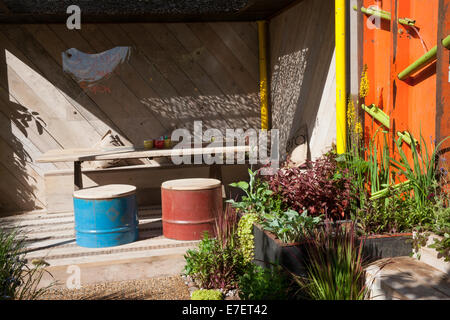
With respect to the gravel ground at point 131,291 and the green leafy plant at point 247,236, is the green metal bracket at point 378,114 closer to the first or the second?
the green leafy plant at point 247,236

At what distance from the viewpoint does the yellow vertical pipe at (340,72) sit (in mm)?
4117

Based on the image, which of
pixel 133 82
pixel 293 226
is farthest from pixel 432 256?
pixel 133 82

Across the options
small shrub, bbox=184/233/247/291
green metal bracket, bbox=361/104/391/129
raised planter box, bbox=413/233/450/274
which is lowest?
small shrub, bbox=184/233/247/291

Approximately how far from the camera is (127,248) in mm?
4457

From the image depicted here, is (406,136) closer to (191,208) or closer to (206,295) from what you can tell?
(206,295)

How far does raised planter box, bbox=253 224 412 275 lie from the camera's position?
3.05m

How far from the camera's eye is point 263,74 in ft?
22.6

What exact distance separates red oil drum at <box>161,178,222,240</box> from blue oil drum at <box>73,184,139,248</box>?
0.41 meters

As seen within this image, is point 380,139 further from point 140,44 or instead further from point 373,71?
point 140,44

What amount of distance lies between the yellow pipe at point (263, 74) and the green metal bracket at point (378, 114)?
2.85 metres

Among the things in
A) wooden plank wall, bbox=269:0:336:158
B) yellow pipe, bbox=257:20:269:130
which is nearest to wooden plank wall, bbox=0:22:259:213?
yellow pipe, bbox=257:20:269:130

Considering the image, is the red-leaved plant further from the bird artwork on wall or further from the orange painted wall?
the bird artwork on wall

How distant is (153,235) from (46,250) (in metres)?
1.05
